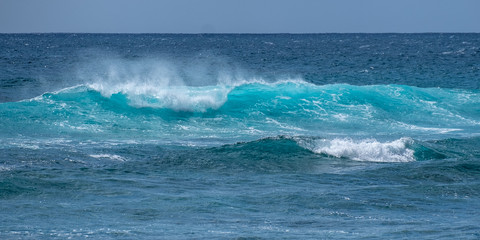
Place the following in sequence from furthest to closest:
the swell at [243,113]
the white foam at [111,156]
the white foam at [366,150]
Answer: the swell at [243,113] < the white foam at [366,150] < the white foam at [111,156]

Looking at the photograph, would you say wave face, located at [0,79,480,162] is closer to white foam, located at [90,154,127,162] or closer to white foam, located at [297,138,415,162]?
white foam, located at [297,138,415,162]

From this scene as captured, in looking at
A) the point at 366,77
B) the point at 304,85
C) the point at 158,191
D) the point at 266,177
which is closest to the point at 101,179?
the point at 158,191

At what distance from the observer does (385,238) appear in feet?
27.8

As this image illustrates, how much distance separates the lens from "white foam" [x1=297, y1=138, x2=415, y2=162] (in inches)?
580

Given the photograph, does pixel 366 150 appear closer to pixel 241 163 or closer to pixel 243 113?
pixel 241 163

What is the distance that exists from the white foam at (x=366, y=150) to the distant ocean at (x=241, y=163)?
0.04 metres

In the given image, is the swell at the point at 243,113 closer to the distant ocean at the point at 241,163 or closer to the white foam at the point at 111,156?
the distant ocean at the point at 241,163

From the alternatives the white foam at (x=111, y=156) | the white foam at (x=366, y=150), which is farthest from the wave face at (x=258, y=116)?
the white foam at (x=111, y=156)

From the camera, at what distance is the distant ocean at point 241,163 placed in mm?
9305

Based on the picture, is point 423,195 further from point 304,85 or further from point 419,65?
point 419,65

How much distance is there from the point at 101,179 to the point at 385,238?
224 inches

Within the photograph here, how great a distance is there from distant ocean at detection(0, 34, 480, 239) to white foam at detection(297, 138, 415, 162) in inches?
1.7

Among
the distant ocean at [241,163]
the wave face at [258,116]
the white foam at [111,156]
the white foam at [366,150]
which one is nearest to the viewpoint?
the distant ocean at [241,163]

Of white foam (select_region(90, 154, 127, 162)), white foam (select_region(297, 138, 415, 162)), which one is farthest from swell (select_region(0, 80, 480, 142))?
white foam (select_region(90, 154, 127, 162))
